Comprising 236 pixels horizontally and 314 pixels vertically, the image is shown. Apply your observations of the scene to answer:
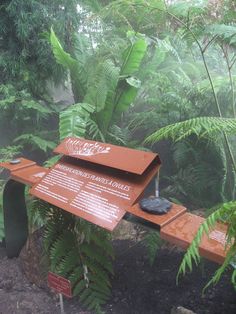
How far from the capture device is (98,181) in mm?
1792

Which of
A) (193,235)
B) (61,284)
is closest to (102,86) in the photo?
(61,284)

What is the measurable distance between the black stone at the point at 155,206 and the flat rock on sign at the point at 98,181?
0.08 meters

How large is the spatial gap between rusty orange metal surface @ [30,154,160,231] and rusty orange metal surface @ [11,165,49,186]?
0.20 metres

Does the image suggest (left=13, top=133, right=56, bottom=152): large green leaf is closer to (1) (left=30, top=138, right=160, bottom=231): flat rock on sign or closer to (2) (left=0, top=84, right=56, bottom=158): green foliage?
(2) (left=0, top=84, right=56, bottom=158): green foliage

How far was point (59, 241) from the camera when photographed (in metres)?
2.17

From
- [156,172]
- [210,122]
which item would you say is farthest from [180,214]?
[210,122]

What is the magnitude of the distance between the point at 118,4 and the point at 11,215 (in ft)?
5.82

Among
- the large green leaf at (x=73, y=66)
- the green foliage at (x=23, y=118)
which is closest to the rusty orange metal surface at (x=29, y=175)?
the green foliage at (x=23, y=118)

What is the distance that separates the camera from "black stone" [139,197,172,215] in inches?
63.9

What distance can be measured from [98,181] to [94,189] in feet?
0.19

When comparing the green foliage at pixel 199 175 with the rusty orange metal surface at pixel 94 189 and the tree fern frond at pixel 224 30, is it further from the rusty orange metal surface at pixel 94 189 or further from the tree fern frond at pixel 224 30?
the rusty orange metal surface at pixel 94 189

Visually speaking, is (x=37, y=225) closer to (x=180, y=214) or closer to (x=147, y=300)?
(x=147, y=300)

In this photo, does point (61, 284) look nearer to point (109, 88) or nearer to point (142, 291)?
point (142, 291)

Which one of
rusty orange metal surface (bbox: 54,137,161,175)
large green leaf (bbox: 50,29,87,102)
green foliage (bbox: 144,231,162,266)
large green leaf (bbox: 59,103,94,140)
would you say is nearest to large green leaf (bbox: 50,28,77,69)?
large green leaf (bbox: 50,29,87,102)
